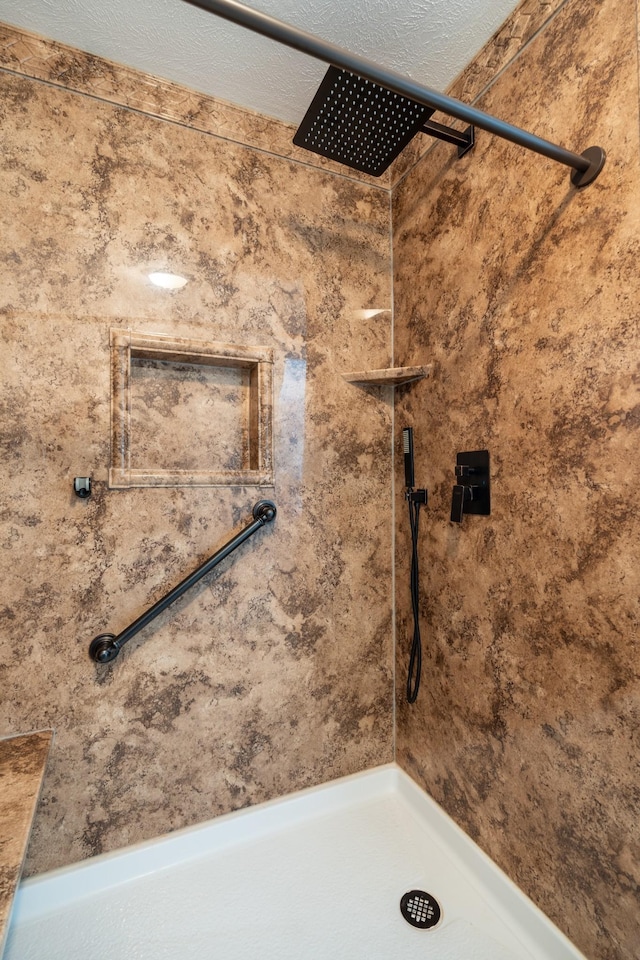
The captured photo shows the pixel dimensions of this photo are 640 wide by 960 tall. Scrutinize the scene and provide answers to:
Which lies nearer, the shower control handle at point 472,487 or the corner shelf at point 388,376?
the shower control handle at point 472,487

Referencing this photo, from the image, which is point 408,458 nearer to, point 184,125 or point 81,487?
point 81,487

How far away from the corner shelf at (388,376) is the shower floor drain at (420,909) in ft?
5.56

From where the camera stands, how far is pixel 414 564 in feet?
5.29

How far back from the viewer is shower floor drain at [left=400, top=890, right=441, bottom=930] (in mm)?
1188

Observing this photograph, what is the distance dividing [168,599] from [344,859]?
3.45ft

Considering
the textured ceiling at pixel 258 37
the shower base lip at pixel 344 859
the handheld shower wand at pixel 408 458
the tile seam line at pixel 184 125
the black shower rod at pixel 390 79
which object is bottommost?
the shower base lip at pixel 344 859

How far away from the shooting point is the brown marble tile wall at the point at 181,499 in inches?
49.8

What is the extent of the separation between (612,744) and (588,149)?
142 centimetres

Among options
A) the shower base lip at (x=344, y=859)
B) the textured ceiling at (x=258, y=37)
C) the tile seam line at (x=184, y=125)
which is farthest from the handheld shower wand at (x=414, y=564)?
the textured ceiling at (x=258, y=37)

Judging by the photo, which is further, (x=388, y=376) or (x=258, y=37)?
(x=388, y=376)

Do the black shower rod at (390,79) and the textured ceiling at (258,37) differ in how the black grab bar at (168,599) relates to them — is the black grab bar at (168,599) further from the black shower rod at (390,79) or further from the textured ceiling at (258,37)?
the textured ceiling at (258,37)

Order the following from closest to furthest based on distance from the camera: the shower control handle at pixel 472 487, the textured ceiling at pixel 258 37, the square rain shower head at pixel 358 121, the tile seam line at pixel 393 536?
the square rain shower head at pixel 358 121
the textured ceiling at pixel 258 37
the shower control handle at pixel 472 487
the tile seam line at pixel 393 536

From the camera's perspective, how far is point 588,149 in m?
1.03

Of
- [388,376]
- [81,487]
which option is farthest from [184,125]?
[81,487]
